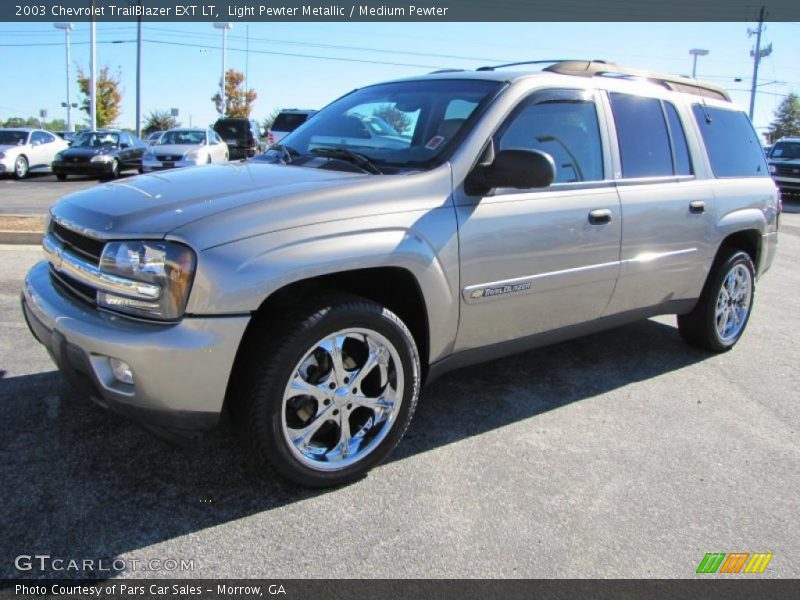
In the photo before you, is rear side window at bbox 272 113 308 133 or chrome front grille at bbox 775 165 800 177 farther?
chrome front grille at bbox 775 165 800 177

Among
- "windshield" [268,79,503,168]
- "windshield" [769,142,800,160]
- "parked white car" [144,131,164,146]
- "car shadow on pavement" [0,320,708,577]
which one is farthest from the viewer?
"parked white car" [144,131,164,146]

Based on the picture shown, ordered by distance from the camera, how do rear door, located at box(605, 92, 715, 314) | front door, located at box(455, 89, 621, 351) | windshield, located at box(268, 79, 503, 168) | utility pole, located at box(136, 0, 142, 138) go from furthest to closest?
utility pole, located at box(136, 0, 142, 138) → rear door, located at box(605, 92, 715, 314) → windshield, located at box(268, 79, 503, 168) → front door, located at box(455, 89, 621, 351)

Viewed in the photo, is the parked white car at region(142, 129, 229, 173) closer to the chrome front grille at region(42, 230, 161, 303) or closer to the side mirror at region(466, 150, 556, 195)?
the chrome front grille at region(42, 230, 161, 303)

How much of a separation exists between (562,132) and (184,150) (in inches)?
622

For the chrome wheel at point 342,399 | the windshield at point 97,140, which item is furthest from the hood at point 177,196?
the windshield at point 97,140

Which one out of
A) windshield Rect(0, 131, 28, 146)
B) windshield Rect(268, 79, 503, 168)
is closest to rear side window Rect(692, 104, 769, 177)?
windshield Rect(268, 79, 503, 168)

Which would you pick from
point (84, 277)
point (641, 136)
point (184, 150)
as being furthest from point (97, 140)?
point (84, 277)

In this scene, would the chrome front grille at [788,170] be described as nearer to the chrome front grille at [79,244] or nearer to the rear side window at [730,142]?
the rear side window at [730,142]

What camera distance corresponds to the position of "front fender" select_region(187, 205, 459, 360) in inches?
95.3

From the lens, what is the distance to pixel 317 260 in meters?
2.60

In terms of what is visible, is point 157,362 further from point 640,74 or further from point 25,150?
point 25,150

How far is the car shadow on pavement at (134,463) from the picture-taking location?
249cm

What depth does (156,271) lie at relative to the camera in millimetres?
2436

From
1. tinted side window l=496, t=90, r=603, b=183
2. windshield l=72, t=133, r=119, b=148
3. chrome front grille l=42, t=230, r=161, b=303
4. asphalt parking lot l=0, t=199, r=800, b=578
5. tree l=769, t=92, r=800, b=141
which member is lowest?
asphalt parking lot l=0, t=199, r=800, b=578
